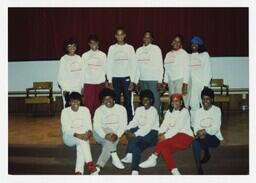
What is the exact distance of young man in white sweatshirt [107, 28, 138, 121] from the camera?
4832mm

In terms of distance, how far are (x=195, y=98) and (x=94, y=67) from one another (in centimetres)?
136

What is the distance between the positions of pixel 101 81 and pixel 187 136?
50.7 inches

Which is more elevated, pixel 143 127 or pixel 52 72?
pixel 52 72

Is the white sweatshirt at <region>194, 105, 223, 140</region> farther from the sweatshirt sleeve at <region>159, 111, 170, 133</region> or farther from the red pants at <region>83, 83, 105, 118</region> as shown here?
the red pants at <region>83, 83, 105, 118</region>

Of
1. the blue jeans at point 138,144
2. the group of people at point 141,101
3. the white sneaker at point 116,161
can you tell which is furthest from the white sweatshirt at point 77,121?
the blue jeans at point 138,144

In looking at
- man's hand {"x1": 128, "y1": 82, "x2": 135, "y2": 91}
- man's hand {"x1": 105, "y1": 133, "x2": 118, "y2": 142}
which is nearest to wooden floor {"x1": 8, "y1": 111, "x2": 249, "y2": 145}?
man's hand {"x1": 105, "y1": 133, "x2": 118, "y2": 142}

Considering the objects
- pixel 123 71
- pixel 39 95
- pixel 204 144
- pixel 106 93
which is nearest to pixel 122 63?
pixel 123 71

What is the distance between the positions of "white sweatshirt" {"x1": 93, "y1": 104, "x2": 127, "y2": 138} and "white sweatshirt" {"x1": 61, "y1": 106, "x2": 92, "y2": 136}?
0.11 meters

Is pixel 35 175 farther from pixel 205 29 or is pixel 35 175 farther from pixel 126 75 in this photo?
pixel 205 29

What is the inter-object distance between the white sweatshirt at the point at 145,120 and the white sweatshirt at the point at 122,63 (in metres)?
0.45

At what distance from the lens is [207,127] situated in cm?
471

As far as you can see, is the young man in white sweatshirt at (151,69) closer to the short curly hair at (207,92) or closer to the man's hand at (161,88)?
the man's hand at (161,88)

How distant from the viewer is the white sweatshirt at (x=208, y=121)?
4703 mm

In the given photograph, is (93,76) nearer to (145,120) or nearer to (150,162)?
(145,120)
